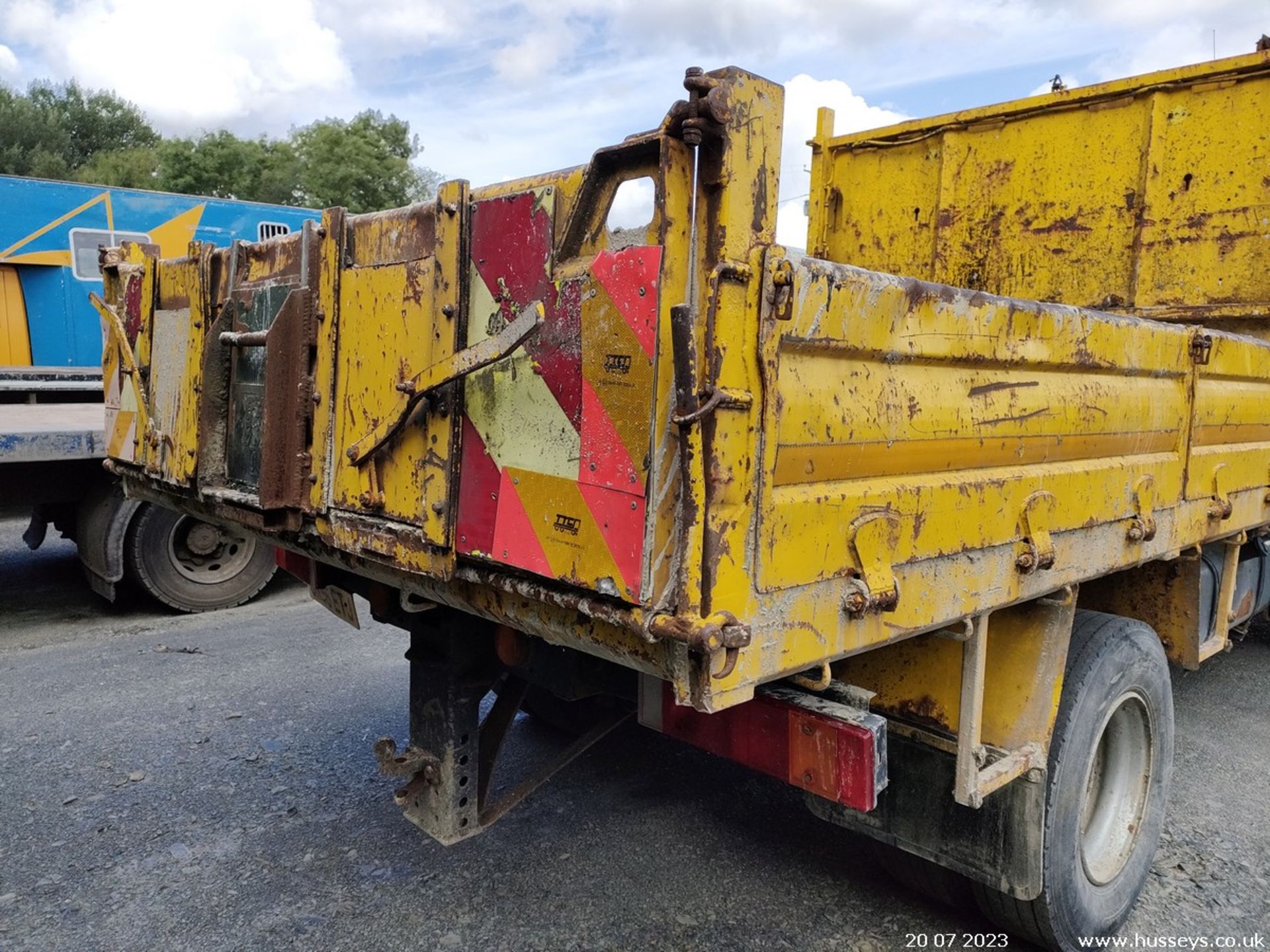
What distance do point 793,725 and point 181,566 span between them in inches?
200

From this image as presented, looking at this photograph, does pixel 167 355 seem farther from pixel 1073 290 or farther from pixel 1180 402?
pixel 1073 290

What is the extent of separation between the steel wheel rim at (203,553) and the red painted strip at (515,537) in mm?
4460

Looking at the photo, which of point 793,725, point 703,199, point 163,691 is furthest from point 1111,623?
point 163,691

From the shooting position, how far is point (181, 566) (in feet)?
19.2

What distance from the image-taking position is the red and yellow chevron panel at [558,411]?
5.35 ft

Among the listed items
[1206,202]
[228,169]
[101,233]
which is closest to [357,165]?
[228,169]

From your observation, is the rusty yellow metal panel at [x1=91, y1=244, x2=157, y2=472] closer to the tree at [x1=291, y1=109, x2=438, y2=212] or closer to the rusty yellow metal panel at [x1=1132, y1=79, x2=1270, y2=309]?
the rusty yellow metal panel at [x1=1132, y1=79, x2=1270, y2=309]

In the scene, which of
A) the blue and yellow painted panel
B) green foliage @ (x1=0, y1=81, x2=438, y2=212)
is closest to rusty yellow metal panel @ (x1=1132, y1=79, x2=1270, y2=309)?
the blue and yellow painted panel

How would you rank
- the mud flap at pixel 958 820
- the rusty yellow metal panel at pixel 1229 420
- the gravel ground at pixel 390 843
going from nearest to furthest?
the mud flap at pixel 958 820 → the gravel ground at pixel 390 843 → the rusty yellow metal panel at pixel 1229 420

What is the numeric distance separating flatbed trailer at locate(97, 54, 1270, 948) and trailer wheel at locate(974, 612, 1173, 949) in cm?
1

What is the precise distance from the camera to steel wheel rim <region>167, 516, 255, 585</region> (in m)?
5.81

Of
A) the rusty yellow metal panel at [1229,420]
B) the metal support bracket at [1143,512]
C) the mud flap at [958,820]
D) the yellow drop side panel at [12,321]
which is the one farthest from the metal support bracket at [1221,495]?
the yellow drop side panel at [12,321]

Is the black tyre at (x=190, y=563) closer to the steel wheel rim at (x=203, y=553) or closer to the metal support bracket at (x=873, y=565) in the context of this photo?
the steel wheel rim at (x=203, y=553)

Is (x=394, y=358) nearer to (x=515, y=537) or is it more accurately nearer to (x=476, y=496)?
(x=476, y=496)
